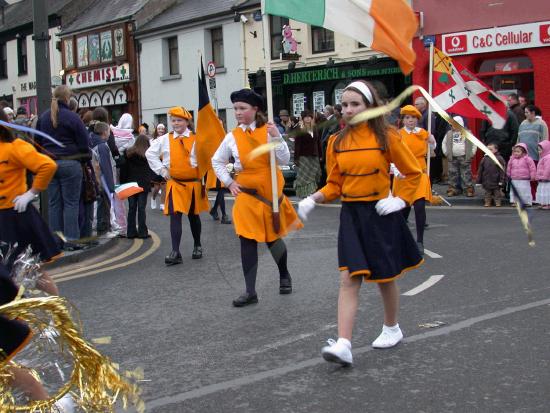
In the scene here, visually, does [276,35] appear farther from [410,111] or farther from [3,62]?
[3,62]

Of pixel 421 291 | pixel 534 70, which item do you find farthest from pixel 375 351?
pixel 534 70

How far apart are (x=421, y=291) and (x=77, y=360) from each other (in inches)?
175

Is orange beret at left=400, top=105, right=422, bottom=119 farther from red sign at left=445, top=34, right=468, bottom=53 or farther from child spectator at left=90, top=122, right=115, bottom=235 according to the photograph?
red sign at left=445, top=34, right=468, bottom=53

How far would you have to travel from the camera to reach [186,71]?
102ft

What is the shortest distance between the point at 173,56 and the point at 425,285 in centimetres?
2591

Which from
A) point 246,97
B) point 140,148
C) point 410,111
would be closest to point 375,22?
point 246,97

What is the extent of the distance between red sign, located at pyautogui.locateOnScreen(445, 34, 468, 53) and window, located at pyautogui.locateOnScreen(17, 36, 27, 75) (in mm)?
24046

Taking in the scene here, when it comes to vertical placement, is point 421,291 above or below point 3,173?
below

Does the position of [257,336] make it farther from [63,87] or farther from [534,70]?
[534,70]

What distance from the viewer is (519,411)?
421 centimetres

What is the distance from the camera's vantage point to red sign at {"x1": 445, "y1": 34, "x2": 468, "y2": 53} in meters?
21.4

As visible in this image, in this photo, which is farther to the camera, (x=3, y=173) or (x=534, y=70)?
(x=534, y=70)

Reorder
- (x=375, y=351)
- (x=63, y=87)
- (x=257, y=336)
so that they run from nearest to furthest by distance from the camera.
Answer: (x=375, y=351), (x=257, y=336), (x=63, y=87)

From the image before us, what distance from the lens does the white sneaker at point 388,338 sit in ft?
17.9
